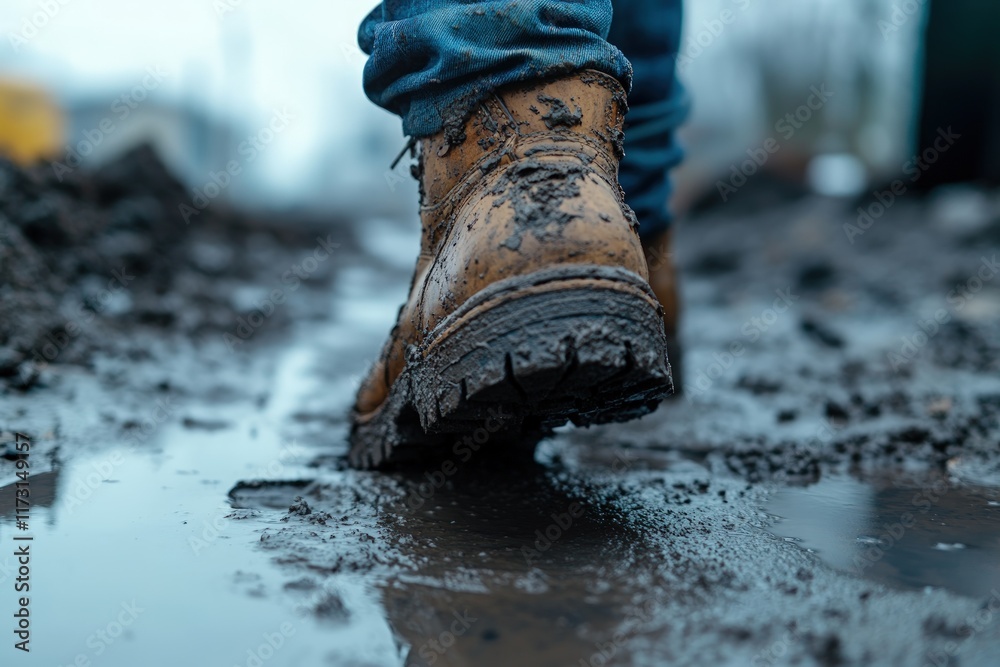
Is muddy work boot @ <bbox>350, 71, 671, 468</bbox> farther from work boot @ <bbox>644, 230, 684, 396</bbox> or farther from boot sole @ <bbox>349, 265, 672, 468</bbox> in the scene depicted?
work boot @ <bbox>644, 230, 684, 396</bbox>

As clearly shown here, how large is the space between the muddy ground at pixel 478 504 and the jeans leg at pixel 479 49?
0.56m

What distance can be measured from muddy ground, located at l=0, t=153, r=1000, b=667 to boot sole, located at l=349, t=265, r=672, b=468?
0.18 meters

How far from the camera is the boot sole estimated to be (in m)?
0.99

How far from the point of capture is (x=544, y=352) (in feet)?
3.22

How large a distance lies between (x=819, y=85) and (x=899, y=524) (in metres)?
11.6

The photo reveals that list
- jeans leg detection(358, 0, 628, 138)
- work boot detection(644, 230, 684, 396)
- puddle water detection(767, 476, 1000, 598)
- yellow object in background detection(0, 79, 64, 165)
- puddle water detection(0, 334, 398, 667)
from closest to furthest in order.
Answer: puddle water detection(0, 334, 398, 667) < puddle water detection(767, 476, 1000, 598) < jeans leg detection(358, 0, 628, 138) < work boot detection(644, 230, 684, 396) < yellow object in background detection(0, 79, 64, 165)

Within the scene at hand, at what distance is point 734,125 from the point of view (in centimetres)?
1162

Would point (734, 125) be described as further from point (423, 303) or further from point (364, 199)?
point (423, 303)

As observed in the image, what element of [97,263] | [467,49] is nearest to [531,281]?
[467,49]

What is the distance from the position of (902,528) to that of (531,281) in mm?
645

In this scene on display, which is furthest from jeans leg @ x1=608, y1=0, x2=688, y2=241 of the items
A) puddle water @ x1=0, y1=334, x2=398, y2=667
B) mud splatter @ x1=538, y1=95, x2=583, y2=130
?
puddle water @ x1=0, y1=334, x2=398, y2=667

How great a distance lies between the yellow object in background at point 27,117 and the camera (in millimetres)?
9453

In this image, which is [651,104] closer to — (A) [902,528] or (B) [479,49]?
(B) [479,49]

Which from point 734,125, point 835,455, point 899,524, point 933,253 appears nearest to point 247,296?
point 835,455
